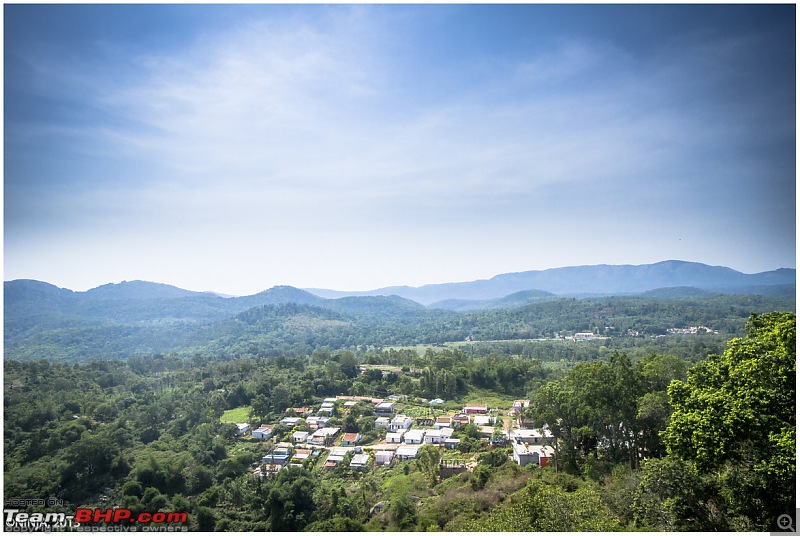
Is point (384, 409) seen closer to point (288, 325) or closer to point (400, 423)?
point (400, 423)

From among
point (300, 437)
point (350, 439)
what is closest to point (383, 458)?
point (350, 439)

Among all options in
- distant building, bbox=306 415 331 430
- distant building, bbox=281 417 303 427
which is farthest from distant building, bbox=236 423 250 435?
distant building, bbox=306 415 331 430

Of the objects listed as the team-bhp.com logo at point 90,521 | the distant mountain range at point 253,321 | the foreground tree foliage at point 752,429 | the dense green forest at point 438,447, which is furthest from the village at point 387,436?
the distant mountain range at point 253,321

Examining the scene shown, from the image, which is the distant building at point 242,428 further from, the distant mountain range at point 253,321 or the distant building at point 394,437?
the distant mountain range at point 253,321

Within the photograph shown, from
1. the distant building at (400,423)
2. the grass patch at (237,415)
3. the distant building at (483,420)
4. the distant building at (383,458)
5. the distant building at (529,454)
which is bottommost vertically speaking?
the grass patch at (237,415)

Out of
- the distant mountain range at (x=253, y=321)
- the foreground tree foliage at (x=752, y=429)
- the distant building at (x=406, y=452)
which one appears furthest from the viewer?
the distant mountain range at (x=253, y=321)

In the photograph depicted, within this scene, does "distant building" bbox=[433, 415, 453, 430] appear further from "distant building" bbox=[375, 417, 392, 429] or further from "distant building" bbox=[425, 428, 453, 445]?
"distant building" bbox=[375, 417, 392, 429]
